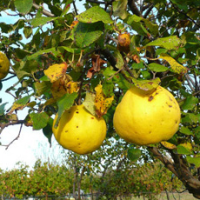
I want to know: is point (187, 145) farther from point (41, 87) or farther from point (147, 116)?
point (41, 87)

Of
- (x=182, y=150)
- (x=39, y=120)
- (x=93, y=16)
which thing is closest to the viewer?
(x=93, y=16)

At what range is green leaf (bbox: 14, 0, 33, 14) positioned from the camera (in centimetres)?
112

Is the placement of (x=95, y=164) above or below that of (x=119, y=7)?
below

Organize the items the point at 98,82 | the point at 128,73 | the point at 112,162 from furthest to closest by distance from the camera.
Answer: the point at 112,162 < the point at 98,82 < the point at 128,73

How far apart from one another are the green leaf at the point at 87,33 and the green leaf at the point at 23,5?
29 centimetres

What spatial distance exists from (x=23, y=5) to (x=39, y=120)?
523mm

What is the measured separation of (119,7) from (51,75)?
0.40 meters

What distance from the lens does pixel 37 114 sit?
1.30 metres

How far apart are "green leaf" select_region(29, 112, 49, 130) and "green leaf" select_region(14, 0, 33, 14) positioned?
0.48 meters

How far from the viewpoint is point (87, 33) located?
0.95m

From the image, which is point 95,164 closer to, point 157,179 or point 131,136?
point 157,179

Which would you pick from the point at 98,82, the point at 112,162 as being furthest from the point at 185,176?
the point at 112,162

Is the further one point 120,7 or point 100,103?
point 100,103

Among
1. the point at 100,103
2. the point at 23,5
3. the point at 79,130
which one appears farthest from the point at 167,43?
the point at 23,5
